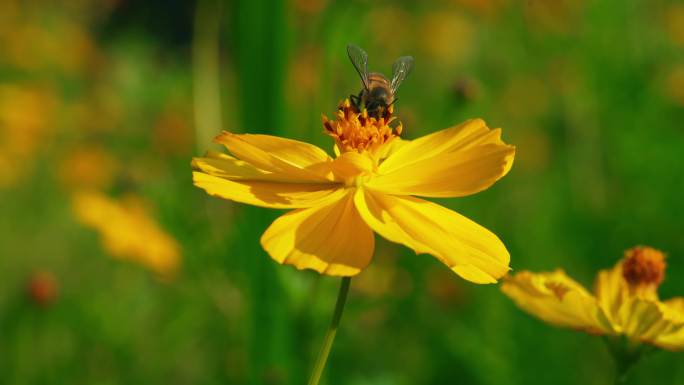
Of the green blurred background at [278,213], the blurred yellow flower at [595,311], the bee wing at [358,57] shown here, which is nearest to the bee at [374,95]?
the bee wing at [358,57]

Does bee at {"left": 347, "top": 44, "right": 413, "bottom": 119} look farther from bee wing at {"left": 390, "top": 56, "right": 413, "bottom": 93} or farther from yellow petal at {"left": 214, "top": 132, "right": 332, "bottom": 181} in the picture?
yellow petal at {"left": 214, "top": 132, "right": 332, "bottom": 181}

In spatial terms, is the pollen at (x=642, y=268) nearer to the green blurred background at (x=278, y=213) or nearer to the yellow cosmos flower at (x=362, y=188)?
the yellow cosmos flower at (x=362, y=188)

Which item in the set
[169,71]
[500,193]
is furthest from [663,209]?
[169,71]

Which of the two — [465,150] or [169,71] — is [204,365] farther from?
[169,71]

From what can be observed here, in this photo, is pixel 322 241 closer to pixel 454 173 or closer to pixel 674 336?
pixel 454 173

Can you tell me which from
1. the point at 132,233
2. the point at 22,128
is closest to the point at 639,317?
the point at 132,233
